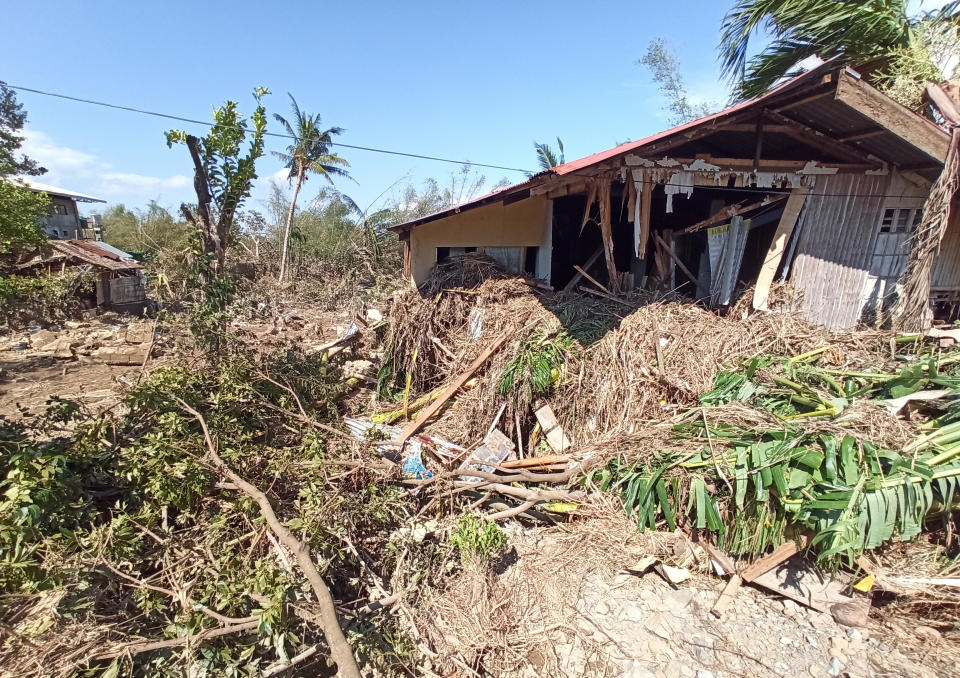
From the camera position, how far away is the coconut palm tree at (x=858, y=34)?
5.91 metres

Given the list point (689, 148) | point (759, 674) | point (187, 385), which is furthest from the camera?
point (689, 148)

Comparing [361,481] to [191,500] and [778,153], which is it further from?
[778,153]

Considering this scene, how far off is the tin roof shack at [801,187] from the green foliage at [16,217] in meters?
7.55

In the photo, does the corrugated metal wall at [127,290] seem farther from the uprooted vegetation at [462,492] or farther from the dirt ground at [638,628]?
the dirt ground at [638,628]

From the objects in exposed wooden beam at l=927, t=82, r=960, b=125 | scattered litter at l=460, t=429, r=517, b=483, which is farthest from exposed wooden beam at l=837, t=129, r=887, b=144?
scattered litter at l=460, t=429, r=517, b=483

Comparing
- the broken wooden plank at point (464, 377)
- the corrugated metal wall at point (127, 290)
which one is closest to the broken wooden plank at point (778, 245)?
the broken wooden plank at point (464, 377)

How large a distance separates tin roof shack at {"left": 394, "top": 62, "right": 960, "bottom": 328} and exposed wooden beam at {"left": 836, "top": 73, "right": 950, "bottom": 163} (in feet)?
0.03

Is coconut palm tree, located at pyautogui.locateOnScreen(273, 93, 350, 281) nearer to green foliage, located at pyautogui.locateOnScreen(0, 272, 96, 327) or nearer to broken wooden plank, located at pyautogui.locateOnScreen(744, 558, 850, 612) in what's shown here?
green foliage, located at pyautogui.locateOnScreen(0, 272, 96, 327)

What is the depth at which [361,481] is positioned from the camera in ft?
14.1

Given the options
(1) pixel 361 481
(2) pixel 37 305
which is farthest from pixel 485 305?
(2) pixel 37 305

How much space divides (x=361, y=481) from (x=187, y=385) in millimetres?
2194

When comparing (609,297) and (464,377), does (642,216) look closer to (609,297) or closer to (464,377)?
(609,297)

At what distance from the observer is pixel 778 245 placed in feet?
20.7

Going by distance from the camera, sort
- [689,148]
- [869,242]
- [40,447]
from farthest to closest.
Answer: [689,148] < [869,242] < [40,447]
